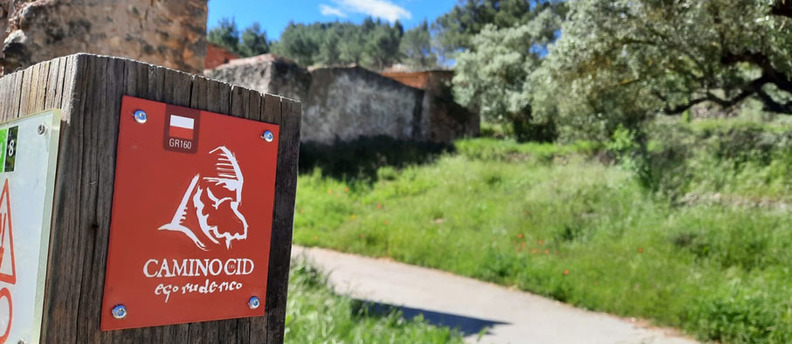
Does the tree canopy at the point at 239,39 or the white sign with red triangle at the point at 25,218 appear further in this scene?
the tree canopy at the point at 239,39

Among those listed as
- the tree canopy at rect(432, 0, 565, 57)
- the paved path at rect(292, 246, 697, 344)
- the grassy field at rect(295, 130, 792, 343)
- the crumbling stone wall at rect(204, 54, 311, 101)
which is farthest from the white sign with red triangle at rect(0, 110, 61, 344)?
the tree canopy at rect(432, 0, 565, 57)

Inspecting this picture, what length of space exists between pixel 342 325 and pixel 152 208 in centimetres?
360

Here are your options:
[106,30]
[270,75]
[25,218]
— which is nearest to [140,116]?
[25,218]

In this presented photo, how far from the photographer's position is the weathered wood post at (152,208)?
4.13 ft

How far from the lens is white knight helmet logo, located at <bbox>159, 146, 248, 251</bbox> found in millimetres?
1369

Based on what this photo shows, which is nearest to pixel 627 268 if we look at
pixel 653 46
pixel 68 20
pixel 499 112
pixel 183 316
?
pixel 653 46

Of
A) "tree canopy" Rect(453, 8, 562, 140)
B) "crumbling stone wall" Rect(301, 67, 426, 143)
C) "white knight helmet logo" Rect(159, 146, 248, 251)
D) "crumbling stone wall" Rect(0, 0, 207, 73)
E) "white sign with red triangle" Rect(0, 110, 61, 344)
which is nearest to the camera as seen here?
"white sign with red triangle" Rect(0, 110, 61, 344)

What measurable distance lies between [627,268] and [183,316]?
7150 millimetres

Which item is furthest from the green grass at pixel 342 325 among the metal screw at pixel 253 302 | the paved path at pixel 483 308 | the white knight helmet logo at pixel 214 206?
the white knight helmet logo at pixel 214 206

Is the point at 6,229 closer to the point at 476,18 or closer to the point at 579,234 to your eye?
the point at 579,234

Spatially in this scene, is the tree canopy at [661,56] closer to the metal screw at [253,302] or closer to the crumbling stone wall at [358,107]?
the crumbling stone wall at [358,107]

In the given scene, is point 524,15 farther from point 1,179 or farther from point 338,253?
point 1,179

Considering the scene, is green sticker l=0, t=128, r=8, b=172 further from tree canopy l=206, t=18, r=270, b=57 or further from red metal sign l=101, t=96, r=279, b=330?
tree canopy l=206, t=18, r=270, b=57

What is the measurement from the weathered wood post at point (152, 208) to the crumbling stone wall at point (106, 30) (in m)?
2.11
